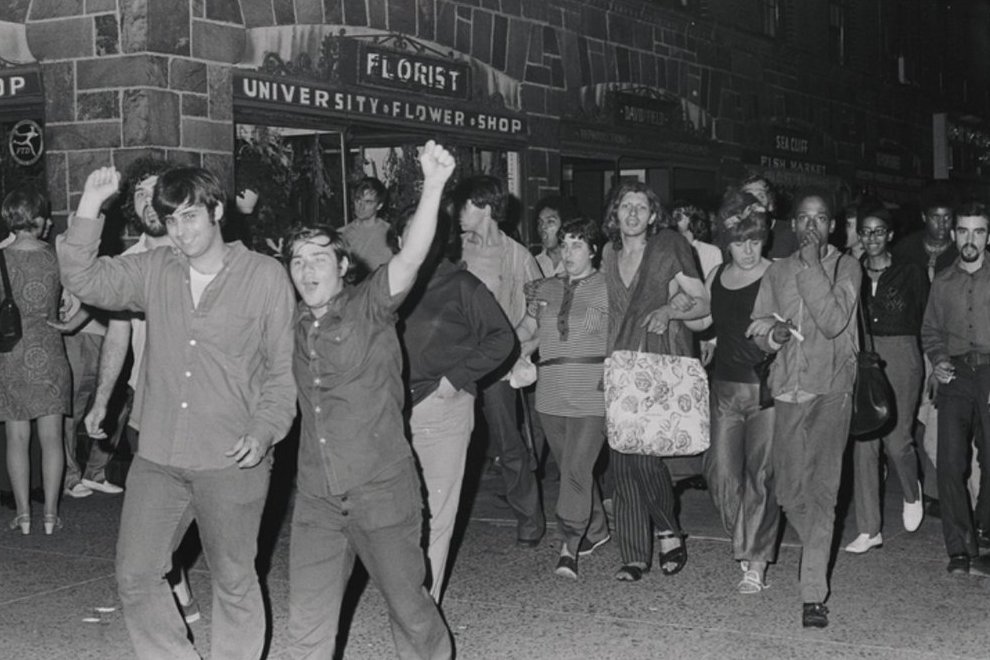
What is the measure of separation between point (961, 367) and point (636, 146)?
8853 millimetres

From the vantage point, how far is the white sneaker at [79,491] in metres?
10.1

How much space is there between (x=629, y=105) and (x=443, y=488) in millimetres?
10443

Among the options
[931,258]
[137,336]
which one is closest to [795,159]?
[931,258]

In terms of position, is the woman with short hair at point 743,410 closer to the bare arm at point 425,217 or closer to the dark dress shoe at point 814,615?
the dark dress shoe at point 814,615

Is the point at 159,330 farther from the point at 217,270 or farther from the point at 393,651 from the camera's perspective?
the point at 393,651

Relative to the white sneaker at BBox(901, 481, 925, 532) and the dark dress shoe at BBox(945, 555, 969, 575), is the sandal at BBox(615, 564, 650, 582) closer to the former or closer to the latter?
the dark dress shoe at BBox(945, 555, 969, 575)

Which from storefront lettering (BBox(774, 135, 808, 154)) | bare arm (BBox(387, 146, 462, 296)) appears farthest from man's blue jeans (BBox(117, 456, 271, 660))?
storefront lettering (BBox(774, 135, 808, 154))

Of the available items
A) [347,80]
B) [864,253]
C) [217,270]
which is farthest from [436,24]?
[217,270]

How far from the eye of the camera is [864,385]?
6.86 metres

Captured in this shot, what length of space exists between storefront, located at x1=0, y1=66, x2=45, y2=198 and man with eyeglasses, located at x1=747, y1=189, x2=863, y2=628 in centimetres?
623

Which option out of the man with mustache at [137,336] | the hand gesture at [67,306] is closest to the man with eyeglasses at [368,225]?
the hand gesture at [67,306]

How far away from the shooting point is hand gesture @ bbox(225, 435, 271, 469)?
16.9ft

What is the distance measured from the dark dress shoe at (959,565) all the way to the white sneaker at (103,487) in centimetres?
558

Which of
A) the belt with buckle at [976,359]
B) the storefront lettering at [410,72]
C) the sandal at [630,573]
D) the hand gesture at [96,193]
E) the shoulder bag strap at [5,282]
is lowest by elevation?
the sandal at [630,573]
